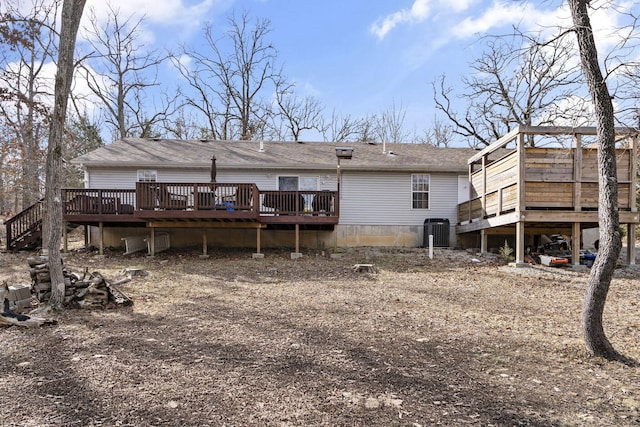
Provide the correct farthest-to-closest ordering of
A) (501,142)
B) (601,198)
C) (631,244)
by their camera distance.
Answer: (501,142)
(631,244)
(601,198)

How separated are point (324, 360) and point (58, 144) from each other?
19.3 ft

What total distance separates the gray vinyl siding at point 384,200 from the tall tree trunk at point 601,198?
9938mm

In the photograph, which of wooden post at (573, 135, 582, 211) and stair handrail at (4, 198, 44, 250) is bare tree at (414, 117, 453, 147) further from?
stair handrail at (4, 198, 44, 250)

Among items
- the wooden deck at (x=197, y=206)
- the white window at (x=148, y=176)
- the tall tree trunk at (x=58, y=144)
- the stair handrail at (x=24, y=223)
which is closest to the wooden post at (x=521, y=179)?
the wooden deck at (x=197, y=206)

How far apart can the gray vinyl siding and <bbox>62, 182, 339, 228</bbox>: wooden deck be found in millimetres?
2146

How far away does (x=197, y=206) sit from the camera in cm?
1130

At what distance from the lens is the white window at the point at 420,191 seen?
14444 millimetres

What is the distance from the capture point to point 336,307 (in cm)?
645

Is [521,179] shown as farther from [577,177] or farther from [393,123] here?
[393,123]

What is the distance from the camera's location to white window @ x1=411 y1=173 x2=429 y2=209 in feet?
47.4

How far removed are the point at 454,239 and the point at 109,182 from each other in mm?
13275

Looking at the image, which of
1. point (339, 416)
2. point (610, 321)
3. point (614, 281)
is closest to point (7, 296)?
point (339, 416)

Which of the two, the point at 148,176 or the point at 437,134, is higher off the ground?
the point at 437,134

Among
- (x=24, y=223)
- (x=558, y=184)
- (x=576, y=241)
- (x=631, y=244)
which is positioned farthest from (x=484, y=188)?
(x=24, y=223)
